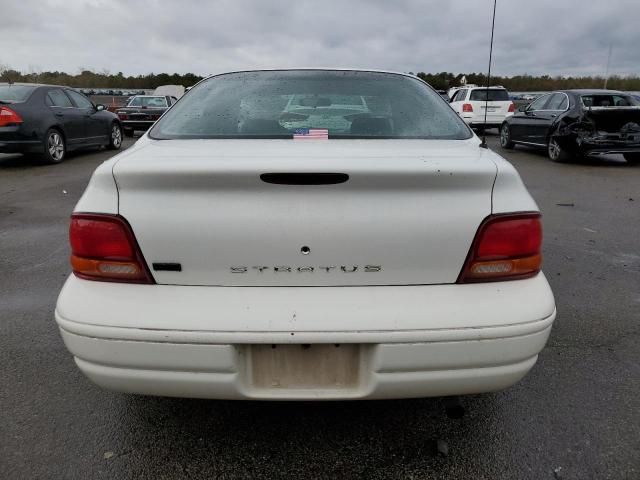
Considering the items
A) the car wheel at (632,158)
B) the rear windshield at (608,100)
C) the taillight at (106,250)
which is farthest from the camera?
the car wheel at (632,158)

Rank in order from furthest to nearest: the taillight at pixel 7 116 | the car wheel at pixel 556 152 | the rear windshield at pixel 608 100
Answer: the car wheel at pixel 556 152 < the rear windshield at pixel 608 100 < the taillight at pixel 7 116

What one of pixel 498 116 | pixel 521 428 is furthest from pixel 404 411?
pixel 498 116

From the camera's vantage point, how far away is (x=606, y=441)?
2021 mm

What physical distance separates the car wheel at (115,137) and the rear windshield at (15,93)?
102 inches

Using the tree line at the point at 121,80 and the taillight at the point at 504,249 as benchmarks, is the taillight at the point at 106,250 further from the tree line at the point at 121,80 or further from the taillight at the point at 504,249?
the tree line at the point at 121,80

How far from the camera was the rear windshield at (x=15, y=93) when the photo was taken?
862 centimetres

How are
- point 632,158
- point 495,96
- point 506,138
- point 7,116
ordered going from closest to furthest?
point 7,116
point 632,158
point 506,138
point 495,96

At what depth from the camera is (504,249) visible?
5.72ft

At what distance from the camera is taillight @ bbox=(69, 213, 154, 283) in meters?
1.71

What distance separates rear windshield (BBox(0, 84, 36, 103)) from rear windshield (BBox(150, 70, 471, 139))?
750 centimetres

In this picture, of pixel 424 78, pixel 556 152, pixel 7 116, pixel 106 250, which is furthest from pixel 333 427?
pixel 424 78

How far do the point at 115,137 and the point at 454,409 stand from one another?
37.7 ft

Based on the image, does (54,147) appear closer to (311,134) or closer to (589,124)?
(311,134)

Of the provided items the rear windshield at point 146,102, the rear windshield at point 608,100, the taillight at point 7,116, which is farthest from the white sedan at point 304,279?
the rear windshield at point 146,102
